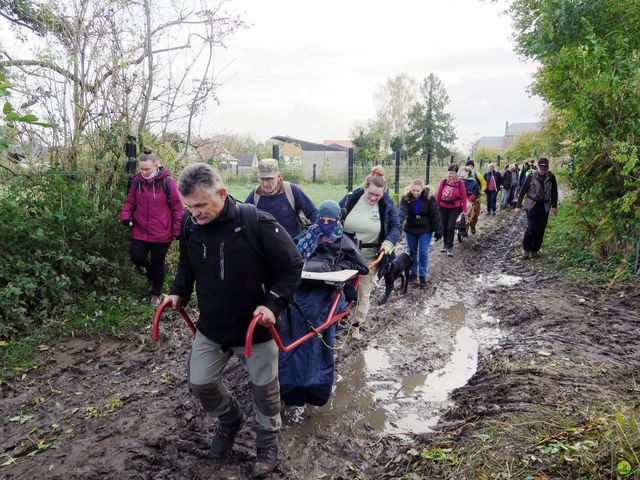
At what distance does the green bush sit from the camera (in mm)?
5043

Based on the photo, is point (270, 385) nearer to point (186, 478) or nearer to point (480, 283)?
point (186, 478)

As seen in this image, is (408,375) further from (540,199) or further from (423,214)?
(540,199)

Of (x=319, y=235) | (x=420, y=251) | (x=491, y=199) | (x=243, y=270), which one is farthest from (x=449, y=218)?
(x=491, y=199)

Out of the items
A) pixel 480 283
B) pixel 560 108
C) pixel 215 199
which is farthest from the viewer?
pixel 560 108

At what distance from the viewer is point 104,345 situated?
5.12 metres

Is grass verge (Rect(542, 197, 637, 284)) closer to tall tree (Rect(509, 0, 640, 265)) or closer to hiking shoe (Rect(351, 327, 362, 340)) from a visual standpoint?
tall tree (Rect(509, 0, 640, 265))

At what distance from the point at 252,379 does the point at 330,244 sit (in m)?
1.76

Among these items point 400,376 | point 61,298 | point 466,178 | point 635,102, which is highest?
point 635,102

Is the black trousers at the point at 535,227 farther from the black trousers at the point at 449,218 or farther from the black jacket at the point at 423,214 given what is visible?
the black jacket at the point at 423,214

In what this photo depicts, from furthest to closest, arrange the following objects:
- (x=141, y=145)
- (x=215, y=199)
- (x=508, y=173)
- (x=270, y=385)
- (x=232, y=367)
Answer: (x=508, y=173)
(x=141, y=145)
(x=232, y=367)
(x=270, y=385)
(x=215, y=199)

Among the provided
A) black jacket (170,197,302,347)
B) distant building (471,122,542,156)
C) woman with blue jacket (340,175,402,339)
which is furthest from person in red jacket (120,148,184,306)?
distant building (471,122,542,156)

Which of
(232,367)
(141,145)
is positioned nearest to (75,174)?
(141,145)

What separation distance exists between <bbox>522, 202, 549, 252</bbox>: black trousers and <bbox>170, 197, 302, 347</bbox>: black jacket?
7937 millimetres

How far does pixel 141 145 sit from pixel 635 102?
300 inches
